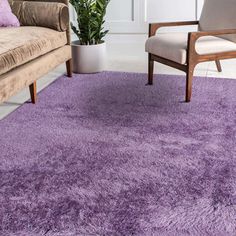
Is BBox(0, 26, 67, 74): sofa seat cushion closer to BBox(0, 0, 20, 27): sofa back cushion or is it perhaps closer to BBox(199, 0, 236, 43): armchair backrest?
BBox(0, 0, 20, 27): sofa back cushion

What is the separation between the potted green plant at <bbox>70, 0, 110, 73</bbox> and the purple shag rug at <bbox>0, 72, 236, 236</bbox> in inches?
18.9

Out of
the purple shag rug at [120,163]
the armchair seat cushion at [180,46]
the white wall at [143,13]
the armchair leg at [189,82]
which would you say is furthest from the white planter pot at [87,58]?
the white wall at [143,13]

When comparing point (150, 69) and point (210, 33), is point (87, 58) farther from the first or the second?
point (210, 33)

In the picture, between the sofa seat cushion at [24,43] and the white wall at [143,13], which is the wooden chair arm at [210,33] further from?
the white wall at [143,13]

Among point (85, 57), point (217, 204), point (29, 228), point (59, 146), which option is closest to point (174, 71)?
point (85, 57)

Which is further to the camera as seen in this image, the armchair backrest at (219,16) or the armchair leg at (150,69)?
the armchair leg at (150,69)

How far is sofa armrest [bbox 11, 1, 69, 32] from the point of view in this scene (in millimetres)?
3100

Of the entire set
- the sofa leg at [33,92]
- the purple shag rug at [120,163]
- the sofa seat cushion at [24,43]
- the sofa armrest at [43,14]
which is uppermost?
the sofa armrest at [43,14]

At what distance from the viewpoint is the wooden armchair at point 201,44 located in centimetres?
264

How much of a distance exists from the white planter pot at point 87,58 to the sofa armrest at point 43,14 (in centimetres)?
29

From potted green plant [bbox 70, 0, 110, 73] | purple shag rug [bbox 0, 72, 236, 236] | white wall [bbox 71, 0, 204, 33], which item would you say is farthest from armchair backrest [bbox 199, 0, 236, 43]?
white wall [bbox 71, 0, 204, 33]

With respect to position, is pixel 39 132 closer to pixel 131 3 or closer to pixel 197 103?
pixel 197 103

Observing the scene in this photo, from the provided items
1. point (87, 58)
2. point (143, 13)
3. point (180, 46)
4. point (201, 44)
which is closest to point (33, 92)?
point (87, 58)

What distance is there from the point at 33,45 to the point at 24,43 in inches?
3.7
